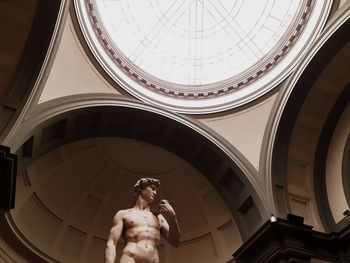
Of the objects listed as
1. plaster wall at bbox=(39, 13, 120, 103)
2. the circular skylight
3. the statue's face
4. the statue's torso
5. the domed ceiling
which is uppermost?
the circular skylight

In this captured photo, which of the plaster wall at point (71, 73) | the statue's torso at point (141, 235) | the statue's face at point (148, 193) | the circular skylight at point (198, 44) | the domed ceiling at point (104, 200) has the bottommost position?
the statue's torso at point (141, 235)

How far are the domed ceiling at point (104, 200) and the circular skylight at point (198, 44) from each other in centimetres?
173

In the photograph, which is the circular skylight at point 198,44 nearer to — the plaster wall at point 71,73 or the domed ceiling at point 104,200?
the plaster wall at point 71,73

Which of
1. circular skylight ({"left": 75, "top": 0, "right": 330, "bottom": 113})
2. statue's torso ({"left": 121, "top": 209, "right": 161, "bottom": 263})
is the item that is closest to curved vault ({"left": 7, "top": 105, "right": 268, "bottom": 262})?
circular skylight ({"left": 75, "top": 0, "right": 330, "bottom": 113})

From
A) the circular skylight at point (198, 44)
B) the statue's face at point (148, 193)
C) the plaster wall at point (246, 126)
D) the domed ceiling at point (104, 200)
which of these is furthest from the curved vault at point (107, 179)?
the statue's face at point (148, 193)

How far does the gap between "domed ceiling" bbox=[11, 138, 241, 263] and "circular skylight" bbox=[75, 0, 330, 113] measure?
1.73 meters

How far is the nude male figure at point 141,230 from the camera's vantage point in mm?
5320

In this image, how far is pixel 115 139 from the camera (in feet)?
38.5

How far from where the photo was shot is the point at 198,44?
13.3 metres

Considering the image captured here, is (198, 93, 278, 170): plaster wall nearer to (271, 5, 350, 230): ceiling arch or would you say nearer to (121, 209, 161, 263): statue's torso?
(271, 5, 350, 230): ceiling arch

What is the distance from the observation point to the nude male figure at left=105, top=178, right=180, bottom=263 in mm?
5320

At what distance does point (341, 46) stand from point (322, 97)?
54.0 inches

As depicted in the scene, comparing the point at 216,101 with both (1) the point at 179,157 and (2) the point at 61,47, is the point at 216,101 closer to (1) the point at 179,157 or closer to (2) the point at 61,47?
(1) the point at 179,157

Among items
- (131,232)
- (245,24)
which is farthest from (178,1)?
(131,232)
